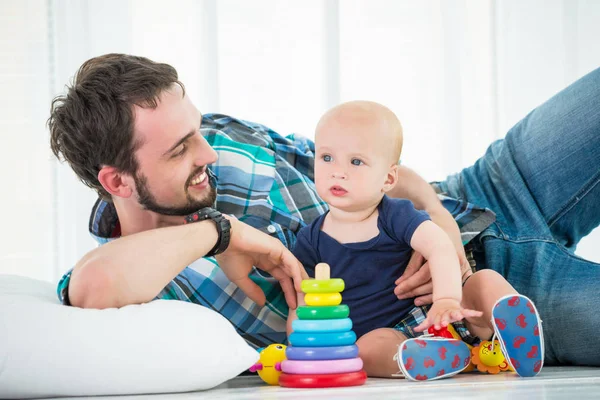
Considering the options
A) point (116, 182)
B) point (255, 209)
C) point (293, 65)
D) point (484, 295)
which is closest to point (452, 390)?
point (484, 295)

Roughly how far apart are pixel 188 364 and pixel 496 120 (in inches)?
99.9

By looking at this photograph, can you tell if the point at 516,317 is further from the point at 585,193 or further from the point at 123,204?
the point at 123,204

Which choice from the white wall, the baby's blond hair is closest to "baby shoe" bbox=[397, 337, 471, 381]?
the baby's blond hair

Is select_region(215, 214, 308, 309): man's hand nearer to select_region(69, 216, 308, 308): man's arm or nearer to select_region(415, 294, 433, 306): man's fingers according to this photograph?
select_region(69, 216, 308, 308): man's arm

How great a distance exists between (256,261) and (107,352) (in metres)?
0.54

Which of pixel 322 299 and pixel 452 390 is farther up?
pixel 322 299

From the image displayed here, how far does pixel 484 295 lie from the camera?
6.05 feet

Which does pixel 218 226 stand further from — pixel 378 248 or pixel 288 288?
pixel 378 248

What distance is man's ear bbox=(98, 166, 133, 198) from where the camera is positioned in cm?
211

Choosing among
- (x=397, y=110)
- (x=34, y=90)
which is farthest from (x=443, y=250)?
(x=34, y=90)

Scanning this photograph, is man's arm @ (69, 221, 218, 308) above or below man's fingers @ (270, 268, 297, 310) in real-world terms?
above

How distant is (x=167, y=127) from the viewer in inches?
81.5

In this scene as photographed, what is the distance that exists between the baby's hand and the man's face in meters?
0.74

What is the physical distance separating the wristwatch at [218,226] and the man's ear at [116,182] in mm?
254
